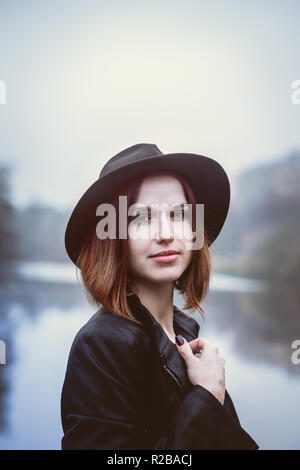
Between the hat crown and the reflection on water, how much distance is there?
697 mm

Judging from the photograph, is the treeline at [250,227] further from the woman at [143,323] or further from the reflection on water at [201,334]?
the woman at [143,323]

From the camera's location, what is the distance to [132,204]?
1.05 meters

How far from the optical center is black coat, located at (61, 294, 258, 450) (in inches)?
36.2

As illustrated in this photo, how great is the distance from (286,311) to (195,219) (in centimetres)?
121

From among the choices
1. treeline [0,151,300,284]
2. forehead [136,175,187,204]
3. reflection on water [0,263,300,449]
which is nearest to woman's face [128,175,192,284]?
forehead [136,175,187,204]

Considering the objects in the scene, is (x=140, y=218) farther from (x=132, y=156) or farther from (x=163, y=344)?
(x=163, y=344)

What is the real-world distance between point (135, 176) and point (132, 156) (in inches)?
1.6

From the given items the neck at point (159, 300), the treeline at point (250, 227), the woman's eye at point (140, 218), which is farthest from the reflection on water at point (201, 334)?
the woman's eye at point (140, 218)

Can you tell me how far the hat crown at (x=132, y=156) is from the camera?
41.2 inches

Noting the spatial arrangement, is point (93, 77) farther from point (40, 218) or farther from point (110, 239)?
point (110, 239)

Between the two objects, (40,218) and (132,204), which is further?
(40,218)

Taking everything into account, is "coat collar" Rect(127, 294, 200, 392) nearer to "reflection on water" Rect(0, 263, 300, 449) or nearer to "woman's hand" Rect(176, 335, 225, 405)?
"woman's hand" Rect(176, 335, 225, 405)

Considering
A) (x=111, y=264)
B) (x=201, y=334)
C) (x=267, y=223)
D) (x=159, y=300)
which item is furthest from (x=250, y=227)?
(x=111, y=264)
